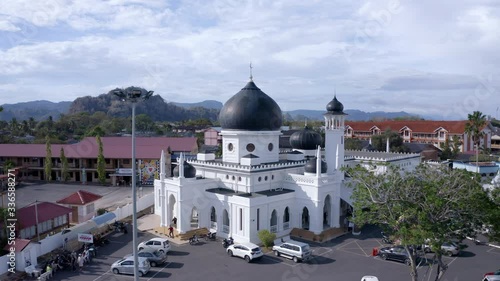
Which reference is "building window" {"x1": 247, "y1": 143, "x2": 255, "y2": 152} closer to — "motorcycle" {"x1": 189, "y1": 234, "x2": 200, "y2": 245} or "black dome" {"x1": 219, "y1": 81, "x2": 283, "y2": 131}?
"black dome" {"x1": 219, "y1": 81, "x2": 283, "y2": 131}

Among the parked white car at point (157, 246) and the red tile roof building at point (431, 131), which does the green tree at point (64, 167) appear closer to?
the parked white car at point (157, 246)

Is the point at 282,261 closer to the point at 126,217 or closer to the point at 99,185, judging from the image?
the point at 126,217

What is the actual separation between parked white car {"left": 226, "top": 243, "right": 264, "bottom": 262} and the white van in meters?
1.24

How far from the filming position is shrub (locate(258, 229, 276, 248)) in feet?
90.8

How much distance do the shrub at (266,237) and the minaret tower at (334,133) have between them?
28.3 ft

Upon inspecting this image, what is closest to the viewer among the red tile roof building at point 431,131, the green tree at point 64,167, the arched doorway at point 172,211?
the arched doorway at point 172,211

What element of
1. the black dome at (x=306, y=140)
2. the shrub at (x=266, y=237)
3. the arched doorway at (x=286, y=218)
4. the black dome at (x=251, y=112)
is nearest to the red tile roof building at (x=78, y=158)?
the black dome at (x=306, y=140)

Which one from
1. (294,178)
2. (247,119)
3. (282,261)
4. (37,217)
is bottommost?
(282,261)

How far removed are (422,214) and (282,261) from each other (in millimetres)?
10863

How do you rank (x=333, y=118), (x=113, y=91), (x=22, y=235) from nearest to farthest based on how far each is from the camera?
(x=113, y=91), (x=22, y=235), (x=333, y=118)

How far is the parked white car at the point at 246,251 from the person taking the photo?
25094 mm

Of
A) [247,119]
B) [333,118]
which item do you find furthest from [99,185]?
[333,118]

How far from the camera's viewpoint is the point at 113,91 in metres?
16.5

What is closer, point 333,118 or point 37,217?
point 37,217
